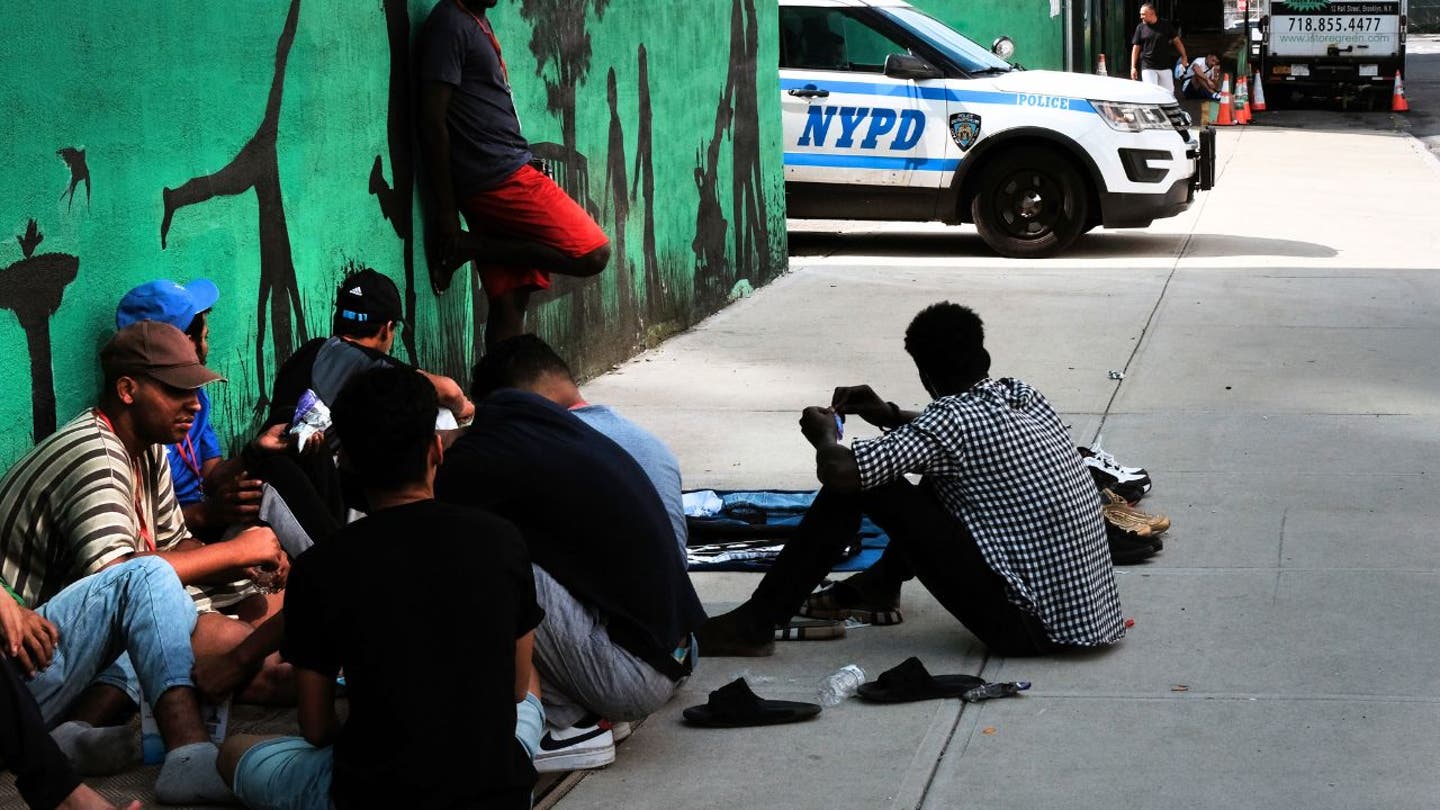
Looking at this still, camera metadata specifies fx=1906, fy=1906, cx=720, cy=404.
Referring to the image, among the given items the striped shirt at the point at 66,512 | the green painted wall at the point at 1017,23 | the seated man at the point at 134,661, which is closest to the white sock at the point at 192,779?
the seated man at the point at 134,661

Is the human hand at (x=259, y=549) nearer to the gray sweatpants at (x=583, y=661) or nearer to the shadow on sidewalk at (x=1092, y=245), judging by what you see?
the gray sweatpants at (x=583, y=661)

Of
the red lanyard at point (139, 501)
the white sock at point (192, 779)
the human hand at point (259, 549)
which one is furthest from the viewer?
the red lanyard at point (139, 501)

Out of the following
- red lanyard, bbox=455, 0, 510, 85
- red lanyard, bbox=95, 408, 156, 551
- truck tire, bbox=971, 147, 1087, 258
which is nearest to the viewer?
red lanyard, bbox=95, 408, 156, 551

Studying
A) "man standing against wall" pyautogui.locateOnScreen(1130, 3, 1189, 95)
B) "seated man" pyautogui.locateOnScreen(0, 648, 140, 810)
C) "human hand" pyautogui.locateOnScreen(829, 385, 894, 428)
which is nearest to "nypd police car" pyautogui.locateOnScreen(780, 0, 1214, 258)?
"human hand" pyautogui.locateOnScreen(829, 385, 894, 428)

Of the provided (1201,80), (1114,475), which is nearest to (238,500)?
(1114,475)

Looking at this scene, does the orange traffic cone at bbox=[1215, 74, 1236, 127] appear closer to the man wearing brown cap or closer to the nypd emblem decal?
the nypd emblem decal

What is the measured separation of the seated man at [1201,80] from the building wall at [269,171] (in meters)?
16.7

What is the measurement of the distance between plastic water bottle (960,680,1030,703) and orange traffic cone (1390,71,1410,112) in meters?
25.7

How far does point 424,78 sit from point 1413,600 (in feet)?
13.5

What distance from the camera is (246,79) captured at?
6.45 meters

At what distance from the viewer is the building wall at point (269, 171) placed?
210 inches

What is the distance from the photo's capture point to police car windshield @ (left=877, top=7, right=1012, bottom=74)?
44.1ft

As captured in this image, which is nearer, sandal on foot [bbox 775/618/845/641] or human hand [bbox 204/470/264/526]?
human hand [bbox 204/470/264/526]

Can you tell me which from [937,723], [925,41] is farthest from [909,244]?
[937,723]
